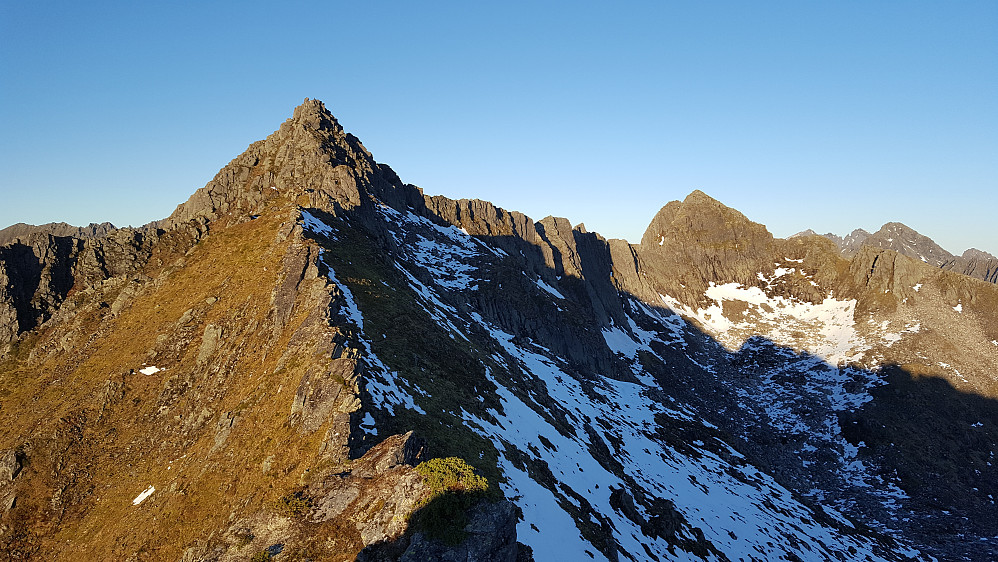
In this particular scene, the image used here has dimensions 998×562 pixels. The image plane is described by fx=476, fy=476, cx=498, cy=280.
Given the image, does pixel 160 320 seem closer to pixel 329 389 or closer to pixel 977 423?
pixel 329 389

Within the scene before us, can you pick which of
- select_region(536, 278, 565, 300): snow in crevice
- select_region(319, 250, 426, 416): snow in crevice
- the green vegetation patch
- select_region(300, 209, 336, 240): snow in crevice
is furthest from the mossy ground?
select_region(536, 278, 565, 300): snow in crevice

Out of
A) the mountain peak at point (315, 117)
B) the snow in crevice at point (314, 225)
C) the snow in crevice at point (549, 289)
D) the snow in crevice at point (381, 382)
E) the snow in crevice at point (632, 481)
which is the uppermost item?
the mountain peak at point (315, 117)

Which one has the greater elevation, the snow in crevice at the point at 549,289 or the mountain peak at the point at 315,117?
the mountain peak at the point at 315,117

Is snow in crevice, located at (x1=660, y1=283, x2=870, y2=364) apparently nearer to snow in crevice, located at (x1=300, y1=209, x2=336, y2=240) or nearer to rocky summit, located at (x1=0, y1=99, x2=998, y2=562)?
rocky summit, located at (x1=0, y1=99, x2=998, y2=562)

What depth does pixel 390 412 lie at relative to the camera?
23.4 m

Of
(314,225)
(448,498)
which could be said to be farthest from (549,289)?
(448,498)

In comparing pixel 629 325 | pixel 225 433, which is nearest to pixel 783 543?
pixel 225 433

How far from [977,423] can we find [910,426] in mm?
13733

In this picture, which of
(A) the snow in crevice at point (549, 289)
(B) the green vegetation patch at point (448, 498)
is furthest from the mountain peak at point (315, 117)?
(B) the green vegetation patch at point (448, 498)

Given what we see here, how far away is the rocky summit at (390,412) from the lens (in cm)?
1972

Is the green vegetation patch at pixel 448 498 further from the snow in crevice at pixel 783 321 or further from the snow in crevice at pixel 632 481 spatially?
the snow in crevice at pixel 783 321

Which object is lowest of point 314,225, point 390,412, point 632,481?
point 632,481

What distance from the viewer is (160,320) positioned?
37750mm

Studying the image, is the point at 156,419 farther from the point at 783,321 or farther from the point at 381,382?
the point at 783,321
